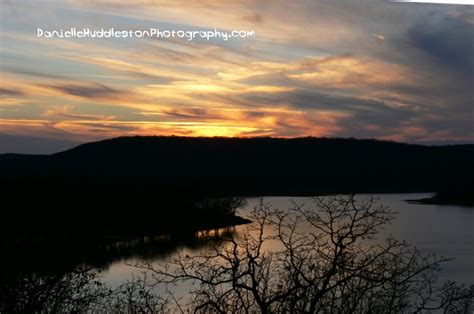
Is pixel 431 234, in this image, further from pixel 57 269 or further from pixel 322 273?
pixel 57 269

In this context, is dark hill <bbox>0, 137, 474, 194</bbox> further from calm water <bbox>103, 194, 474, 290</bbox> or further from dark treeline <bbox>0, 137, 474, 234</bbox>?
calm water <bbox>103, 194, 474, 290</bbox>

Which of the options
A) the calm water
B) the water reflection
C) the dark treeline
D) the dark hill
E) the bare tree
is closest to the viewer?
the bare tree

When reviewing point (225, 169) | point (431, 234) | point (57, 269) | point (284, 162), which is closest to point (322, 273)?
point (57, 269)

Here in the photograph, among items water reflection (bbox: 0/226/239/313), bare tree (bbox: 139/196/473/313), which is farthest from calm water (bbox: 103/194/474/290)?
bare tree (bbox: 139/196/473/313)

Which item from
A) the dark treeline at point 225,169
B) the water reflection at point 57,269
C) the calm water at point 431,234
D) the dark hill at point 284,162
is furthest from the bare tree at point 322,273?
the calm water at point 431,234

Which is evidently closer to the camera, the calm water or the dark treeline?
the dark treeline

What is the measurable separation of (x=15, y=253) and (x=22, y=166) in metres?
3.30

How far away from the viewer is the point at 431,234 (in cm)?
1288

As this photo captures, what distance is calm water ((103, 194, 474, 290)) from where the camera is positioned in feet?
30.8

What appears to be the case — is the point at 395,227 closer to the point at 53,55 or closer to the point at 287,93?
the point at 287,93

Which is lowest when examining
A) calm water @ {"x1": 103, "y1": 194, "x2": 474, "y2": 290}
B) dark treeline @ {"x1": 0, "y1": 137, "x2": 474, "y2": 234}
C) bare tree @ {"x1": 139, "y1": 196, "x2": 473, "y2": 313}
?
calm water @ {"x1": 103, "y1": 194, "x2": 474, "y2": 290}

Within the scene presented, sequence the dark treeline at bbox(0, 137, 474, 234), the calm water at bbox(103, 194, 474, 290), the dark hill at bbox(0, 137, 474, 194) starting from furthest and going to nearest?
the calm water at bbox(103, 194, 474, 290) < the dark treeline at bbox(0, 137, 474, 234) < the dark hill at bbox(0, 137, 474, 194)

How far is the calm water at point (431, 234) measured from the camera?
9391 millimetres

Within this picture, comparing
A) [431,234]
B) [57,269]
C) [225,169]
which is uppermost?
[225,169]
